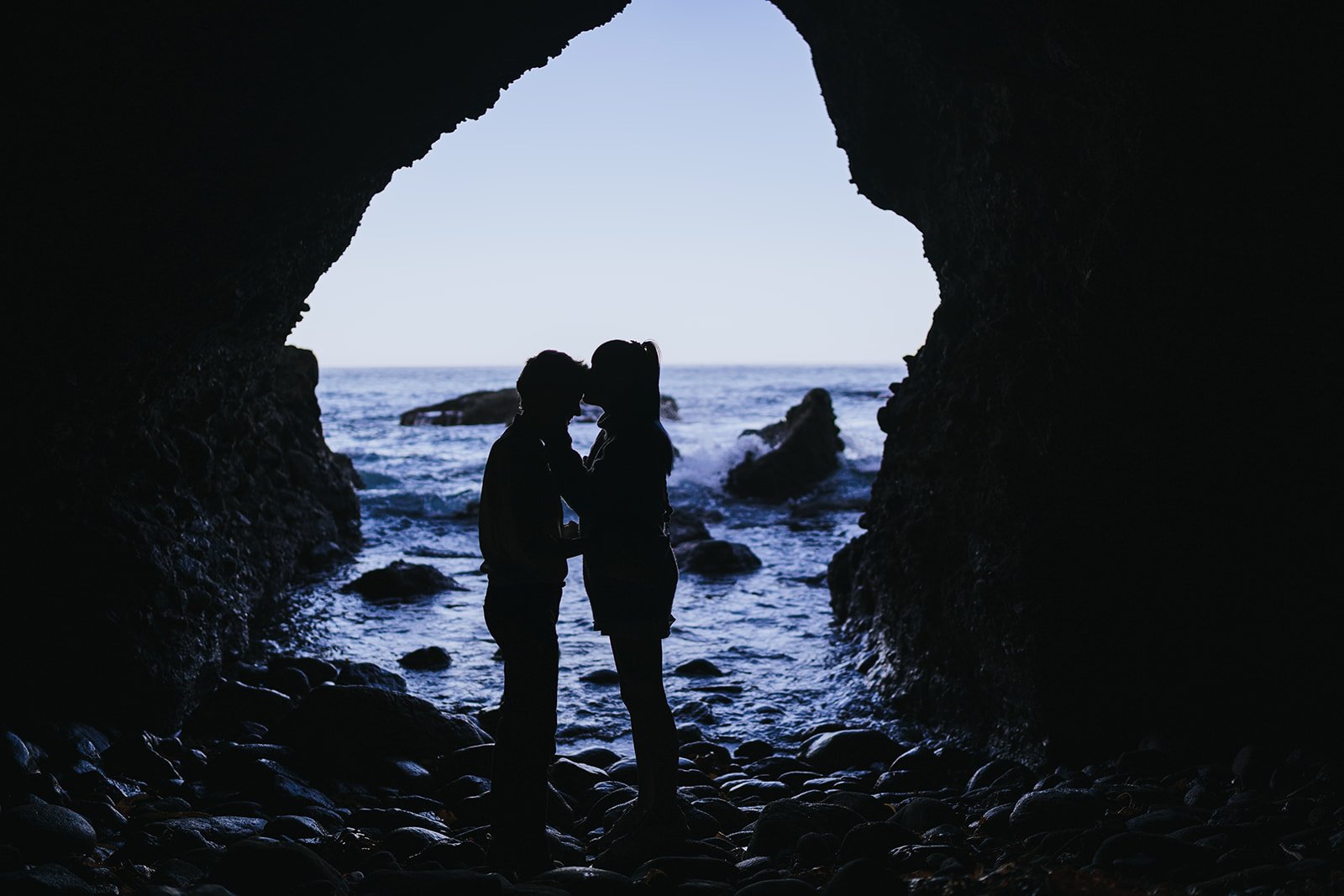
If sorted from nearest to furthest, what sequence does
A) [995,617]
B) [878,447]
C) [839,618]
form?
[995,617]
[839,618]
[878,447]

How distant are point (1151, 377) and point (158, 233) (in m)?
5.19

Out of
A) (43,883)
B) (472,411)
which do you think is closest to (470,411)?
(472,411)

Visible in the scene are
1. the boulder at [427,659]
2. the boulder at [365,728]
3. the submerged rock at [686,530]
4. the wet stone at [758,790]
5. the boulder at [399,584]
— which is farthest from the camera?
the submerged rock at [686,530]

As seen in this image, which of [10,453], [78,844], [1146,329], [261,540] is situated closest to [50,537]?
[10,453]

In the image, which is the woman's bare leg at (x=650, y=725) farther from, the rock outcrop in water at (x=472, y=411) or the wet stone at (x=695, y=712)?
the rock outcrop in water at (x=472, y=411)

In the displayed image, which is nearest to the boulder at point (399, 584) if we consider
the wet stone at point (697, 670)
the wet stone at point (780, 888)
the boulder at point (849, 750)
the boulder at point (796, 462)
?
the wet stone at point (697, 670)

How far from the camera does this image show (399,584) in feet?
32.2

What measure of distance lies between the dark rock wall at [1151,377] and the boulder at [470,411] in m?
29.0

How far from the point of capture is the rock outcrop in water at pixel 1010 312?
14.0 feet

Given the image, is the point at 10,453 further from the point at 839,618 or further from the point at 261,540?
the point at 839,618

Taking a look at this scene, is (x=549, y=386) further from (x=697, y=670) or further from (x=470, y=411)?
(x=470, y=411)

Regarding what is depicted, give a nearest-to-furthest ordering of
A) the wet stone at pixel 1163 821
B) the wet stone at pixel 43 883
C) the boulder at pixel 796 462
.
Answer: the wet stone at pixel 43 883
the wet stone at pixel 1163 821
the boulder at pixel 796 462

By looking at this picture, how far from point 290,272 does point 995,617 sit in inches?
217

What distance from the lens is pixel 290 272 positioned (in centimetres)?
684
